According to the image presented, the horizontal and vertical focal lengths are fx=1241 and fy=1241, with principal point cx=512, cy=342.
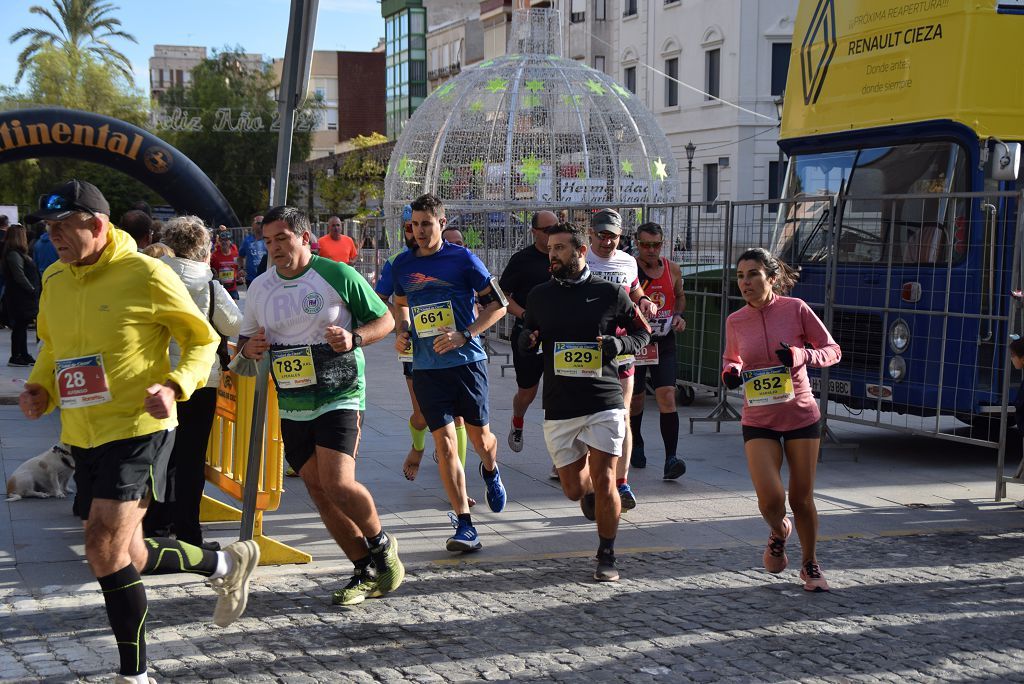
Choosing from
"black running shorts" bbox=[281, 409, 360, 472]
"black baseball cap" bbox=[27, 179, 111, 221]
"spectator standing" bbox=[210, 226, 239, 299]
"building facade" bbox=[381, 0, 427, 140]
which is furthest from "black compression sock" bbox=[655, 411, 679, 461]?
"building facade" bbox=[381, 0, 427, 140]

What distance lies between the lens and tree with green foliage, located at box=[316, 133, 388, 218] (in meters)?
57.6

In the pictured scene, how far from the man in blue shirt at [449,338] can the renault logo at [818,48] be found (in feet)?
19.1

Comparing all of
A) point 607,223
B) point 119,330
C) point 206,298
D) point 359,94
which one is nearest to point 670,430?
point 607,223

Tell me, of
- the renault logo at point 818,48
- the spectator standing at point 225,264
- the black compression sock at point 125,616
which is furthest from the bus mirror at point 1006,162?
the spectator standing at point 225,264

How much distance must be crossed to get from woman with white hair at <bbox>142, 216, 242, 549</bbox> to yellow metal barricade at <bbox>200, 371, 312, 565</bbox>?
6.8 inches

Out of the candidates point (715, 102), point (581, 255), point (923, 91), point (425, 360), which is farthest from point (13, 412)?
point (715, 102)

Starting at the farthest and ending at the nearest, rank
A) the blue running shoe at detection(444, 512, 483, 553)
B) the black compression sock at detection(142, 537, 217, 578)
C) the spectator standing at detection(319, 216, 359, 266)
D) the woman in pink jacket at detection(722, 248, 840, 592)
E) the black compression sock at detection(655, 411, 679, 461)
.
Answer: the spectator standing at detection(319, 216, 359, 266) → the black compression sock at detection(655, 411, 679, 461) → the blue running shoe at detection(444, 512, 483, 553) → the woman in pink jacket at detection(722, 248, 840, 592) → the black compression sock at detection(142, 537, 217, 578)

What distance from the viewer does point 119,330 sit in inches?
183

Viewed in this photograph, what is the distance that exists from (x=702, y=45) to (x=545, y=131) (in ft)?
70.3

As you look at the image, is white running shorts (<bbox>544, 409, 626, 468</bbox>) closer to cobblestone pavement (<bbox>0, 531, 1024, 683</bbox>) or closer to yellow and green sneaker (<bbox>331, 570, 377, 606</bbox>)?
cobblestone pavement (<bbox>0, 531, 1024, 683</bbox>)

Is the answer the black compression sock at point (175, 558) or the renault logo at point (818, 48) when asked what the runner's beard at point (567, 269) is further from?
the renault logo at point (818, 48)

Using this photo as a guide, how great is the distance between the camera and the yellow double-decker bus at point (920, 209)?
953cm

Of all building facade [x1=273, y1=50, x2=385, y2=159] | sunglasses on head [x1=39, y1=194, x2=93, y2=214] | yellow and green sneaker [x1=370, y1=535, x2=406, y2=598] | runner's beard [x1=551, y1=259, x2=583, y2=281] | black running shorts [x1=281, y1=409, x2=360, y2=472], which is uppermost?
building facade [x1=273, y1=50, x2=385, y2=159]

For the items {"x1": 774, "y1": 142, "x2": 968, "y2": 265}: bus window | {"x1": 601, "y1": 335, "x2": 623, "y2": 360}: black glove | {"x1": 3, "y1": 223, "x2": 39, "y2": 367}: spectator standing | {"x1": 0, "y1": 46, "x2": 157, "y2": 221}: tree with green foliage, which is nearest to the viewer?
{"x1": 601, "y1": 335, "x2": 623, "y2": 360}: black glove
